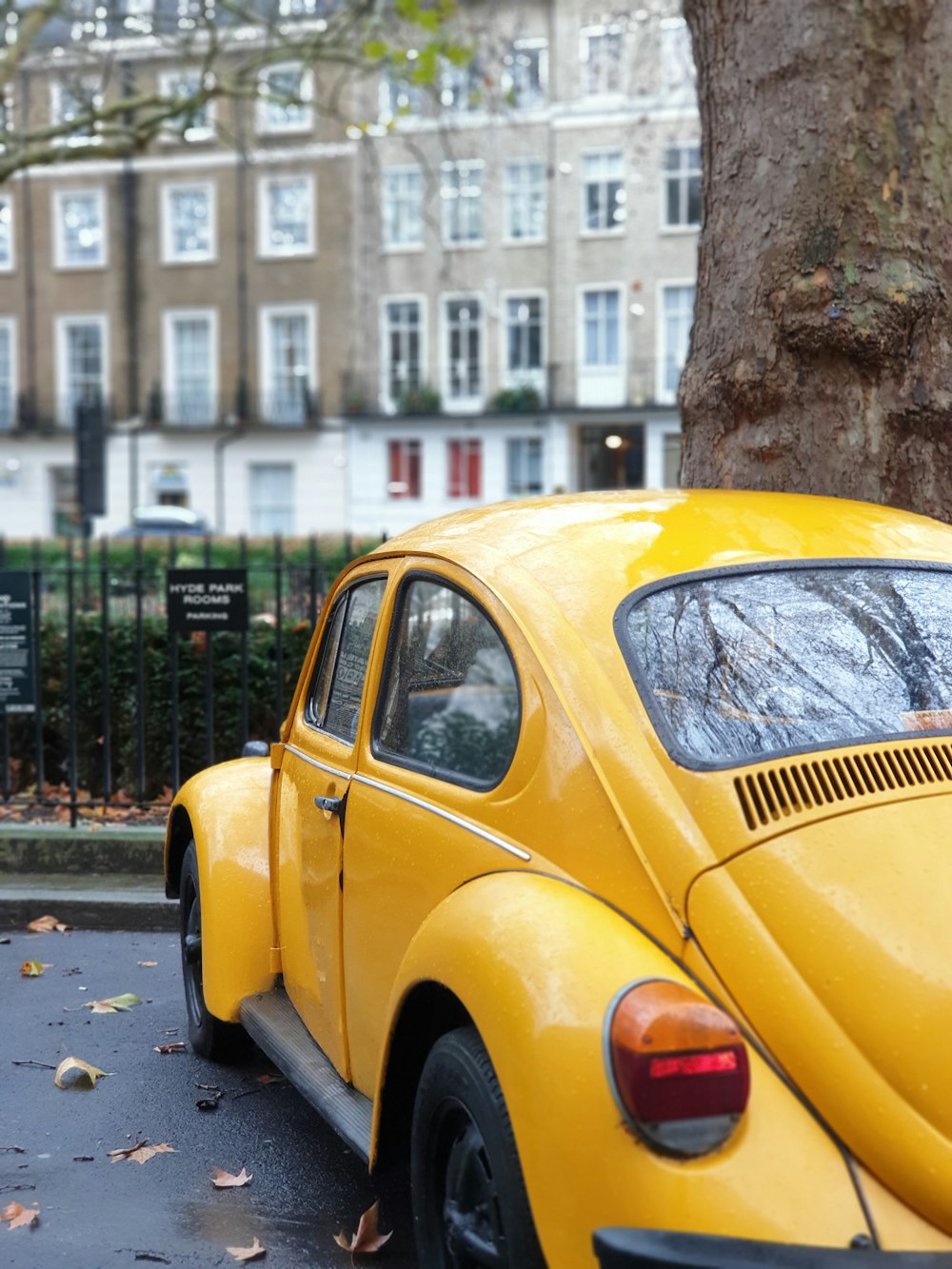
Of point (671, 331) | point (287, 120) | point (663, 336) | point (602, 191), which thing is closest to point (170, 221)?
point (287, 120)

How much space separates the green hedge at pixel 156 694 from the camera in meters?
7.81

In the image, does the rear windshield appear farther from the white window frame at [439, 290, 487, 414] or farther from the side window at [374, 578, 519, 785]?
the white window frame at [439, 290, 487, 414]

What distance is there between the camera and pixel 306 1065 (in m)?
3.59

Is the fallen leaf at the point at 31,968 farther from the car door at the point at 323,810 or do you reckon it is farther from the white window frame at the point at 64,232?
the white window frame at the point at 64,232

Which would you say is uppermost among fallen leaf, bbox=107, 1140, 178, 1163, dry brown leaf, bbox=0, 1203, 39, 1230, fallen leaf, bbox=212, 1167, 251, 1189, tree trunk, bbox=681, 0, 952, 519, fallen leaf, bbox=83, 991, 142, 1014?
tree trunk, bbox=681, 0, 952, 519

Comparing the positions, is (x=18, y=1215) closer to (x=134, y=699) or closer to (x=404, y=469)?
(x=134, y=699)

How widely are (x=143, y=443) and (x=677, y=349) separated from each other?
15895 millimetres

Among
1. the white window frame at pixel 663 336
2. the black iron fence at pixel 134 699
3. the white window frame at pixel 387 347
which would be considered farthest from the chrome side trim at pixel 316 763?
the white window frame at pixel 387 347

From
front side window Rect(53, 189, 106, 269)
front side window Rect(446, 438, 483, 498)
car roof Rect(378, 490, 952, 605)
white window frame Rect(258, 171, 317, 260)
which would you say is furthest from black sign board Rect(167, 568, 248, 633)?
front side window Rect(53, 189, 106, 269)

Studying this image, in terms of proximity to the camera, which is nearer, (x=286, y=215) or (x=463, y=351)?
(x=463, y=351)

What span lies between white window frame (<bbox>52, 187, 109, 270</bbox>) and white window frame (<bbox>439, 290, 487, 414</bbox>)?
414 inches

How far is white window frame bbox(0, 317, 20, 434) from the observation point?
4194cm

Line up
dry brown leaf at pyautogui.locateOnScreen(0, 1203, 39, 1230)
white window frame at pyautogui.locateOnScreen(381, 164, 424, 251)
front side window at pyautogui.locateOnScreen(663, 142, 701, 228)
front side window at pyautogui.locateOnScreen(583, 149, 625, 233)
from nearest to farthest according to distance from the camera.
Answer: dry brown leaf at pyautogui.locateOnScreen(0, 1203, 39, 1230) → front side window at pyautogui.locateOnScreen(663, 142, 701, 228) → front side window at pyautogui.locateOnScreen(583, 149, 625, 233) → white window frame at pyautogui.locateOnScreen(381, 164, 424, 251)

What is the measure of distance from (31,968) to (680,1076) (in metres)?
4.23
